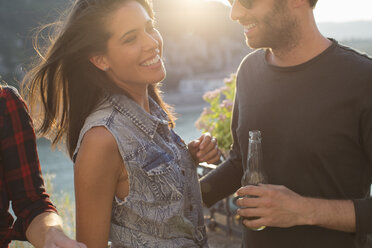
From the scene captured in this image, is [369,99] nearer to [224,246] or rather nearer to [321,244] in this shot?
[321,244]

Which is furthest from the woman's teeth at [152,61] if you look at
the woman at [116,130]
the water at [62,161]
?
the water at [62,161]

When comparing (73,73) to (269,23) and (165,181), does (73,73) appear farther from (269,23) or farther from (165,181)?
(269,23)

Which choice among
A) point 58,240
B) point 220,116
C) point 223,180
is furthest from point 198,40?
point 58,240

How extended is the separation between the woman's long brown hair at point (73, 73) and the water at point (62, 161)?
7.90 m

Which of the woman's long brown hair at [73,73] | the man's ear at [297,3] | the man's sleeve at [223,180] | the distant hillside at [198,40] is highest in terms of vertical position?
the distant hillside at [198,40]

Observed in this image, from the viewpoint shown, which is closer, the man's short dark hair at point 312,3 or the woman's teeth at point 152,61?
the woman's teeth at point 152,61

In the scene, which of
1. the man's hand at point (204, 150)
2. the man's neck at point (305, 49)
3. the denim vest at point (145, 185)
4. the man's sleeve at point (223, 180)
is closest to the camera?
the denim vest at point (145, 185)

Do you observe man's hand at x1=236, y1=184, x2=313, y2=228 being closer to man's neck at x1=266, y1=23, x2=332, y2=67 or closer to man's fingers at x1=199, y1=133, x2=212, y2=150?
man's fingers at x1=199, y1=133, x2=212, y2=150

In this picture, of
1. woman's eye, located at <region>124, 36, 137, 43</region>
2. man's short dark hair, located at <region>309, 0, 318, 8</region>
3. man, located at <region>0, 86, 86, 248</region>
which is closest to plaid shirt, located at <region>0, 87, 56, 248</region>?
man, located at <region>0, 86, 86, 248</region>

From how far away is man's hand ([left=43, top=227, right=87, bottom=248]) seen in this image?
4.54 ft

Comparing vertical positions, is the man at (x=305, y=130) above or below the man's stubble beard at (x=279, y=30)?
below

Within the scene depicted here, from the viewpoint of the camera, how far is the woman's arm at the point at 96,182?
1630 millimetres

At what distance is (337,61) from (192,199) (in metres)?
1.02

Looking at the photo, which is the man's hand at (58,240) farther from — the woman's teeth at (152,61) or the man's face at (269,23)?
the man's face at (269,23)
